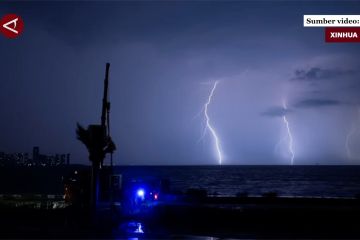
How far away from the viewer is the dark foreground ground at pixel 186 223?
54.1 ft

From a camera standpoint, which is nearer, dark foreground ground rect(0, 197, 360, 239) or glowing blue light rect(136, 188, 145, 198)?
dark foreground ground rect(0, 197, 360, 239)

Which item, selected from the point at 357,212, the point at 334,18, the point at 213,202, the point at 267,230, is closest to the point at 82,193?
the point at 213,202

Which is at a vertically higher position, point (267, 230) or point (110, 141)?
point (110, 141)

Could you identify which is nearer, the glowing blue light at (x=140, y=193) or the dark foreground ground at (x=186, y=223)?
the dark foreground ground at (x=186, y=223)

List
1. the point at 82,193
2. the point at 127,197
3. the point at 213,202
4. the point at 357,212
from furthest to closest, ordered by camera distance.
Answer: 1. the point at 213,202
2. the point at 82,193
3. the point at 127,197
4. the point at 357,212

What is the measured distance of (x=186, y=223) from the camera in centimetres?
1934

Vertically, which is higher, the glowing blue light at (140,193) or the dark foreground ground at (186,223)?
the glowing blue light at (140,193)

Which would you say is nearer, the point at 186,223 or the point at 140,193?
the point at 186,223

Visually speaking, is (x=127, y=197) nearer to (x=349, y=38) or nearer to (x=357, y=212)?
(x=357, y=212)

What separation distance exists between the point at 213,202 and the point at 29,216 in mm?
12763

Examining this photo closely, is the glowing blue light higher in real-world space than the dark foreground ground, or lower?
higher

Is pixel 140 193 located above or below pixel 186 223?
above

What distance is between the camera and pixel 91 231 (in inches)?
688

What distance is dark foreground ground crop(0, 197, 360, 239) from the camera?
16.5 m
